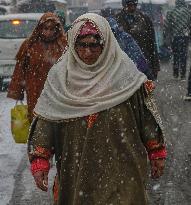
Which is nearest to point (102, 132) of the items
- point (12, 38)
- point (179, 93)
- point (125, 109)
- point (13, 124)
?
point (125, 109)

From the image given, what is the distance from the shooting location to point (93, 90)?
3.70 m

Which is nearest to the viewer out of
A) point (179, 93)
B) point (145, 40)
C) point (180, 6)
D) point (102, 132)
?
point (102, 132)

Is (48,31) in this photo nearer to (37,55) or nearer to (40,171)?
(37,55)

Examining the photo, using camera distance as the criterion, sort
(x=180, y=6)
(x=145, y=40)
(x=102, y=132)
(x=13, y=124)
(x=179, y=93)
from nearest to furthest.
→ 1. (x=102, y=132)
2. (x=13, y=124)
3. (x=145, y=40)
4. (x=179, y=93)
5. (x=180, y=6)

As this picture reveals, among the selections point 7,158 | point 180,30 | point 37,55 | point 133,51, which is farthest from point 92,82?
point 180,30

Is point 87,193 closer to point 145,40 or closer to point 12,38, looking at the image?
point 145,40

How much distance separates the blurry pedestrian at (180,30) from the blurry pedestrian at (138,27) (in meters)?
5.19

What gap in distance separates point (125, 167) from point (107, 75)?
1.67 ft

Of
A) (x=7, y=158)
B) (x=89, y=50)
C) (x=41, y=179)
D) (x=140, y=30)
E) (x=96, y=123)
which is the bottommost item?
(x=7, y=158)

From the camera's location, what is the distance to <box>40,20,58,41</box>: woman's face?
693cm

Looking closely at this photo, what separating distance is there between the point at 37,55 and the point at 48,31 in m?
0.27

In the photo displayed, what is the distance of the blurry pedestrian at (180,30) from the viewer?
1431 cm

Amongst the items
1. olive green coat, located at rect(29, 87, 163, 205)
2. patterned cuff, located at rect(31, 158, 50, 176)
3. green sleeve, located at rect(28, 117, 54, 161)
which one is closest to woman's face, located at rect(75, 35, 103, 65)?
olive green coat, located at rect(29, 87, 163, 205)

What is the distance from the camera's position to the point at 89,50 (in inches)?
146
